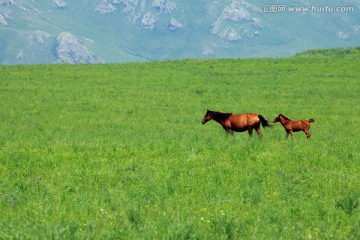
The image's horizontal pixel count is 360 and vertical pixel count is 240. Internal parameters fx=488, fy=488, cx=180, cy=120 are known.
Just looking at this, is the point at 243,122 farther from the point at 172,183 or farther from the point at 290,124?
the point at 172,183

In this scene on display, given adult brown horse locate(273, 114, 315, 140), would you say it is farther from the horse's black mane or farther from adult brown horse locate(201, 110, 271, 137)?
the horse's black mane

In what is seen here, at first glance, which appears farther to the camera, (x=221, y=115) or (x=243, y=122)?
(x=221, y=115)

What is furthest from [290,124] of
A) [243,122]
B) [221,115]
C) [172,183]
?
[172,183]

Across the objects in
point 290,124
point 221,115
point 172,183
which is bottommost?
point 290,124

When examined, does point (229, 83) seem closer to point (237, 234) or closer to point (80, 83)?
point (80, 83)

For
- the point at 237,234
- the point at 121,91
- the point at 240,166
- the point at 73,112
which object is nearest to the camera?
the point at 237,234

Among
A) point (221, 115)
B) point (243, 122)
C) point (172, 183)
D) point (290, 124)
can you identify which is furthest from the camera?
point (290, 124)

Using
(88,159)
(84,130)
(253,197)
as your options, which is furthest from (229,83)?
(253,197)

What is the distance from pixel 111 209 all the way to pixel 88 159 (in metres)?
4.28

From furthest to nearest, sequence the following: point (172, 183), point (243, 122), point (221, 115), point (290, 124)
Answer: point (290, 124)
point (221, 115)
point (243, 122)
point (172, 183)

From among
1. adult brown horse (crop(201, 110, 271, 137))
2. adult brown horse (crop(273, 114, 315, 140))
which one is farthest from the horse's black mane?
adult brown horse (crop(273, 114, 315, 140))

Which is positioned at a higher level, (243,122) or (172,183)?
(172,183)

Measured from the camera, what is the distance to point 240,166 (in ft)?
40.0

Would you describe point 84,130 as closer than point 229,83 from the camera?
Yes
